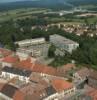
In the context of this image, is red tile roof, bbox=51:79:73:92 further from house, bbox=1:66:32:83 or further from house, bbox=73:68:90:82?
house, bbox=1:66:32:83

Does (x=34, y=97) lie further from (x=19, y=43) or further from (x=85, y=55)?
(x=19, y=43)

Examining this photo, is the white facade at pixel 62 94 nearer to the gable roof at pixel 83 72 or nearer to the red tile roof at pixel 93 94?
the red tile roof at pixel 93 94

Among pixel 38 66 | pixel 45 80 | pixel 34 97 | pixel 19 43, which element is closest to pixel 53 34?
pixel 19 43

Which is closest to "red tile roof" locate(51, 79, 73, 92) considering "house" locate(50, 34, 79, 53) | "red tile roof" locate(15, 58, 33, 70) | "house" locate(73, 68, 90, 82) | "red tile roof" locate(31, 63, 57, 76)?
"house" locate(73, 68, 90, 82)

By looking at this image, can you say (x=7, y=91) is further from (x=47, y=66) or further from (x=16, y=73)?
(x=47, y=66)

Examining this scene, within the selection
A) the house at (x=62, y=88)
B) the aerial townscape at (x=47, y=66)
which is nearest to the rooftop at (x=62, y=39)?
the aerial townscape at (x=47, y=66)

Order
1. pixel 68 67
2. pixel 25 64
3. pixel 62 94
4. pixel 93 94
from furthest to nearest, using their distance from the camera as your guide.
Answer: pixel 68 67
pixel 25 64
pixel 62 94
pixel 93 94

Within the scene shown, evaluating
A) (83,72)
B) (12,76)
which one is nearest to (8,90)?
(12,76)
